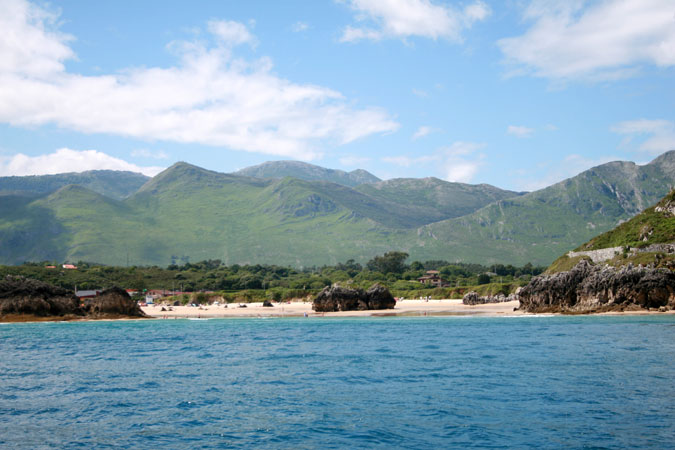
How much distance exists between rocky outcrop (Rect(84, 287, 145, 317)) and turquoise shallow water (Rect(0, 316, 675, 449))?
3061 centimetres

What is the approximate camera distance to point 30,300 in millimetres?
69875

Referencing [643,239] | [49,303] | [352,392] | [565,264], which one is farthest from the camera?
[565,264]

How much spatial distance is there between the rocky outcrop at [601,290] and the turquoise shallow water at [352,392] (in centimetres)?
1463

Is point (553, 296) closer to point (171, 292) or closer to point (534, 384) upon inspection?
point (534, 384)

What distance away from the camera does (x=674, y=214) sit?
7019cm

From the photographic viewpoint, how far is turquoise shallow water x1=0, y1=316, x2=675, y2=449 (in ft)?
54.9

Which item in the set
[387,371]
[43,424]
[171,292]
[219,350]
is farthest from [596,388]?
[171,292]

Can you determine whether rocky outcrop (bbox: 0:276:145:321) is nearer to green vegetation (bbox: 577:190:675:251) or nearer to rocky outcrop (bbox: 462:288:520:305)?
rocky outcrop (bbox: 462:288:520:305)

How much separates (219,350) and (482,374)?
63.7ft

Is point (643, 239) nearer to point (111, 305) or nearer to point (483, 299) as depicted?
point (483, 299)

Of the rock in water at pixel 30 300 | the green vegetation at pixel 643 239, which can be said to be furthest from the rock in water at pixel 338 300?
the rock in water at pixel 30 300

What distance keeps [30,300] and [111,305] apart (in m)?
9.46

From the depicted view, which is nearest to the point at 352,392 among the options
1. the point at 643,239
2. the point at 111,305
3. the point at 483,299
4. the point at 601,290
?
the point at 601,290

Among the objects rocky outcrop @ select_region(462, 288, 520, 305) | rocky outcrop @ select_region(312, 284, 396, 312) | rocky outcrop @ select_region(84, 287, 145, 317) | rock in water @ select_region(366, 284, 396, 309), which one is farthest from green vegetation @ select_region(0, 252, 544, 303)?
rocky outcrop @ select_region(84, 287, 145, 317)
